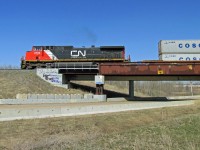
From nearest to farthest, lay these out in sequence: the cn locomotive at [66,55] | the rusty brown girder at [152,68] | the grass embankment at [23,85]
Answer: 1. the grass embankment at [23,85]
2. the rusty brown girder at [152,68]
3. the cn locomotive at [66,55]

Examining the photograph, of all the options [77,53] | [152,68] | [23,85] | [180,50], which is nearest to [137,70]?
[152,68]

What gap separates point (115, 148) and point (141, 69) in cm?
4186

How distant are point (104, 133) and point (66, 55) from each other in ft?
132

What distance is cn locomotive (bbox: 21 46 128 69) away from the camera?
6053 centimetres

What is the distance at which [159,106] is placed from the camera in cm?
4594

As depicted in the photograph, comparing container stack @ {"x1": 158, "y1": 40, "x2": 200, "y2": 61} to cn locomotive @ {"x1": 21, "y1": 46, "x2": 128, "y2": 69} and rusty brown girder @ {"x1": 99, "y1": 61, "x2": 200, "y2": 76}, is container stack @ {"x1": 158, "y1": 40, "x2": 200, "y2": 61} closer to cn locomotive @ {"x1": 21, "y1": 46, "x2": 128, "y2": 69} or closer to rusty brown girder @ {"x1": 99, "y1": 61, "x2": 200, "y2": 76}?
rusty brown girder @ {"x1": 99, "y1": 61, "x2": 200, "y2": 76}

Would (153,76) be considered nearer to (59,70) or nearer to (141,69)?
(141,69)

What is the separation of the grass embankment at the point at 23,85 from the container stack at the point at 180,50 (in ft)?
54.2

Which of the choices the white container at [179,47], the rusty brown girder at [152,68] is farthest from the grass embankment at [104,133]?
the white container at [179,47]

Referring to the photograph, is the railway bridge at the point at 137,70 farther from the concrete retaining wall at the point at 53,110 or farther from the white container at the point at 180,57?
the concrete retaining wall at the point at 53,110

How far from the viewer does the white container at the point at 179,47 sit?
55375 mm

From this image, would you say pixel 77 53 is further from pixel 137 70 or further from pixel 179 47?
pixel 179 47

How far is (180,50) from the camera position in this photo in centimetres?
5600

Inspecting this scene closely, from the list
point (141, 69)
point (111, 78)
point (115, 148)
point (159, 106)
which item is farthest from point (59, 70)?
point (115, 148)
